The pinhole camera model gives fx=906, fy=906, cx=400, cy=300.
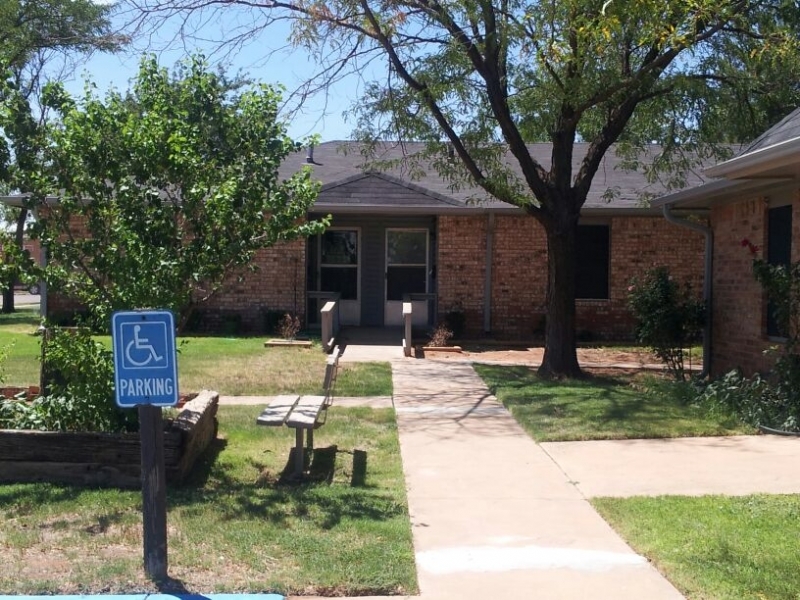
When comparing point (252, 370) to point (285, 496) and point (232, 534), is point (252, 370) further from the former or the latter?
point (232, 534)

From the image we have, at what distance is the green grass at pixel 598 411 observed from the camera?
355 inches

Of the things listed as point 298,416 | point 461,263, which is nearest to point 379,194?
point 461,263

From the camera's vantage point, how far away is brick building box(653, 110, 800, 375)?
1023cm

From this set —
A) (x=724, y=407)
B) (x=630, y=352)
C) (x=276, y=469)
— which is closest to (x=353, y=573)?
(x=276, y=469)

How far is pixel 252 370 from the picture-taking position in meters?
12.9

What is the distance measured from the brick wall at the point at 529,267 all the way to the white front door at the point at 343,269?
7.38 feet

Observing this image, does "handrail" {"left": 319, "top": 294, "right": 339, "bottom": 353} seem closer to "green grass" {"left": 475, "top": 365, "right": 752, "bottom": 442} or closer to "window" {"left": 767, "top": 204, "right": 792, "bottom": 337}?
"green grass" {"left": 475, "top": 365, "right": 752, "bottom": 442}

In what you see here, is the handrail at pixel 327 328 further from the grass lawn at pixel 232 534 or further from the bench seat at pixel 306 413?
the grass lawn at pixel 232 534

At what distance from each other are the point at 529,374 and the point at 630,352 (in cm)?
424

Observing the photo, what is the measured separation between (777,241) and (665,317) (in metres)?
Result: 1.91

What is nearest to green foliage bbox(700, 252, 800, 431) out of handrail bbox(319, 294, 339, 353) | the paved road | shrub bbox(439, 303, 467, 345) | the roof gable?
handrail bbox(319, 294, 339, 353)

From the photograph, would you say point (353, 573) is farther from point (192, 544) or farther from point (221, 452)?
point (221, 452)

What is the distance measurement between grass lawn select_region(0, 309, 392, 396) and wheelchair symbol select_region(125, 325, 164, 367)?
15.9 ft

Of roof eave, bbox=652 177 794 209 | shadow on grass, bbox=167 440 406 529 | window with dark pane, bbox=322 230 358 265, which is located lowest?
shadow on grass, bbox=167 440 406 529
